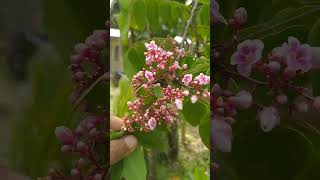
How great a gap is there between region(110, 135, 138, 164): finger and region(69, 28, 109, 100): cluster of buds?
362 millimetres

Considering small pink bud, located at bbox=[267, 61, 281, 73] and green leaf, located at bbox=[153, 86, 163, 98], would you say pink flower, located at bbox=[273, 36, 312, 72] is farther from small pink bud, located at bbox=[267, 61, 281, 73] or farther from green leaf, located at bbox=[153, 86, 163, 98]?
green leaf, located at bbox=[153, 86, 163, 98]

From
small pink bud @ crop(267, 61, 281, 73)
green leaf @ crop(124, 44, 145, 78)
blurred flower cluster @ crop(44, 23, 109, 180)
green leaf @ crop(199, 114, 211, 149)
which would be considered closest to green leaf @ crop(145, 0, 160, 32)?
green leaf @ crop(124, 44, 145, 78)

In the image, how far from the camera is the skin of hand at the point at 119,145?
1.76 meters

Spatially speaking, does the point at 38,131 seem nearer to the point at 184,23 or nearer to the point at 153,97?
the point at 153,97

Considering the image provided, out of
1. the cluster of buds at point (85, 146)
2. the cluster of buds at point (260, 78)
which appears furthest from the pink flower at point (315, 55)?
the cluster of buds at point (85, 146)

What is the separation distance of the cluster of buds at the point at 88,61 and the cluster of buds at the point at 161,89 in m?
0.29

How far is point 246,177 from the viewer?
4.88ft

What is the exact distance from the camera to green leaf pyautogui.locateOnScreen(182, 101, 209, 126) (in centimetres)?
174

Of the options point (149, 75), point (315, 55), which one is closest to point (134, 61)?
point (149, 75)

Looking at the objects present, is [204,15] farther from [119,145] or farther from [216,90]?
[119,145]

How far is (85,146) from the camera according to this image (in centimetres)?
152

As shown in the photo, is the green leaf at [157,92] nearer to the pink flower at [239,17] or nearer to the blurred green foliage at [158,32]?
the blurred green foliage at [158,32]

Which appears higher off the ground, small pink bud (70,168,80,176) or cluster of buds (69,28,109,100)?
cluster of buds (69,28,109,100)

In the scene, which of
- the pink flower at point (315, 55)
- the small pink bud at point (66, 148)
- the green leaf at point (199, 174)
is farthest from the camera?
the green leaf at point (199, 174)
